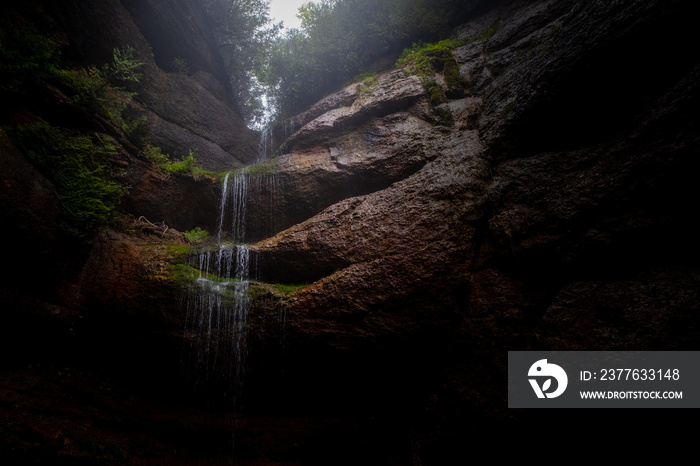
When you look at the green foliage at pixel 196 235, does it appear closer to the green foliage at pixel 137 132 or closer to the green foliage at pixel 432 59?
the green foliage at pixel 137 132

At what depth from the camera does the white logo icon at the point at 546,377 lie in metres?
3.45

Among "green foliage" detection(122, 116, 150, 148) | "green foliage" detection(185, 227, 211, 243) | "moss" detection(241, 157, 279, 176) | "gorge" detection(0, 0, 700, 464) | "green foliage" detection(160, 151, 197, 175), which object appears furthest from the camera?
"moss" detection(241, 157, 279, 176)

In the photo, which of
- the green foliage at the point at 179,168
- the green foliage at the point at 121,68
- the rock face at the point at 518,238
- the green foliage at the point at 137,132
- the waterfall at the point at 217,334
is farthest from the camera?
the green foliage at the point at 121,68

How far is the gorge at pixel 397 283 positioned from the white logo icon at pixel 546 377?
24 centimetres

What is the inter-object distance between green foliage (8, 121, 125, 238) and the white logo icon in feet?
25.8

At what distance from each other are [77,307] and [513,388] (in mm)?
7476

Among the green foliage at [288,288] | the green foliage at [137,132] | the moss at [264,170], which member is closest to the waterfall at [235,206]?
the moss at [264,170]

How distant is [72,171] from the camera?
515 cm

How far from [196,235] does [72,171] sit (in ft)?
9.26

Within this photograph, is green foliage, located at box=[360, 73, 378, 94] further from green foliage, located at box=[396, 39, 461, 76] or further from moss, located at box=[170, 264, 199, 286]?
moss, located at box=[170, 264, 199, 286]

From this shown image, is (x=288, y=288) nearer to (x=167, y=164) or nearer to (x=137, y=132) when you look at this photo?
(x=167, y=164)

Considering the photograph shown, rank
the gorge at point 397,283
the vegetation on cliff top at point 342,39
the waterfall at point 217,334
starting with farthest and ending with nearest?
the vegetation on cliff top at point 342,39
the waterfall at point 217,334
the gorge at point 397,283

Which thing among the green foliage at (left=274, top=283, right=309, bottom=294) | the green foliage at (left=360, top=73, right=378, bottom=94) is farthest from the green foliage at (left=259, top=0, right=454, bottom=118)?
the green foliage at (left=274, top=283, right=309, bottom=294)

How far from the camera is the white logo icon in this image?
345 cm
